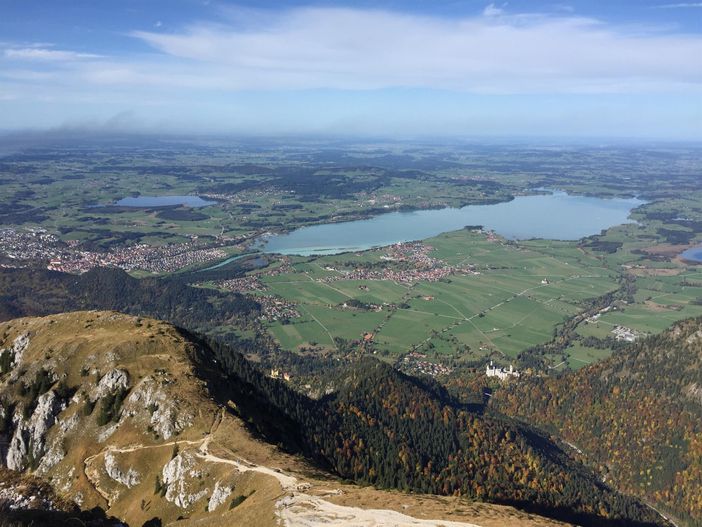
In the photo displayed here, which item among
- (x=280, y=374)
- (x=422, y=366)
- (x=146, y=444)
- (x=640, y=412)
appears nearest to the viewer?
(x=146, y=444)

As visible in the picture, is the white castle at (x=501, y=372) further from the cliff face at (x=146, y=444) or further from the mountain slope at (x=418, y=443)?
the cliff face at (x=146, y=444)

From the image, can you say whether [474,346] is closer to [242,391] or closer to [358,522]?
[242,391]

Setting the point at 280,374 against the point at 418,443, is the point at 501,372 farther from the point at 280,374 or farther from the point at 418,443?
the point at 280,374

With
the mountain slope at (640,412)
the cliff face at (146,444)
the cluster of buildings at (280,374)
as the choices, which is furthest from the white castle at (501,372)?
the cliff face at (146,444)

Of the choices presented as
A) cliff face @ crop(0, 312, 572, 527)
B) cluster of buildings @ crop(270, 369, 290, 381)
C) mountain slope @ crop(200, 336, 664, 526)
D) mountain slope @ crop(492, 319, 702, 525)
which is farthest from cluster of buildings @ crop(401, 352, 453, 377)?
cliff face @ crop(0, 312, 572, 527)

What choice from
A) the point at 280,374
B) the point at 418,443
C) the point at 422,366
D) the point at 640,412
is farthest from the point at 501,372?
the point at 280,374
